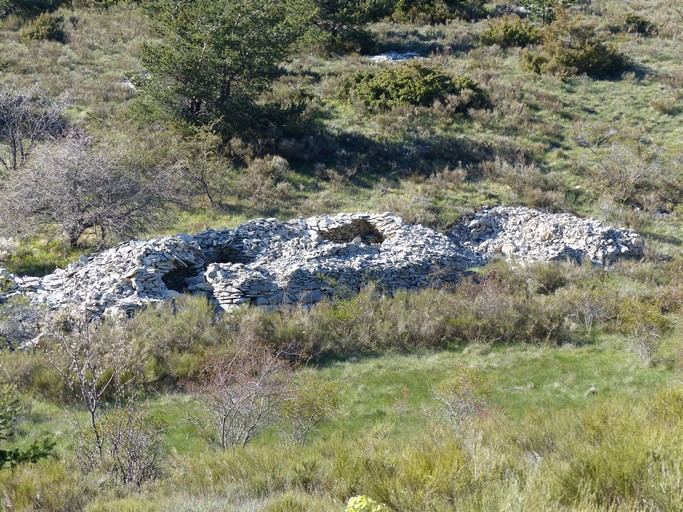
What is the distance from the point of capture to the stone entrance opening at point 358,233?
1551cm

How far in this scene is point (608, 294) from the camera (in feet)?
42.2

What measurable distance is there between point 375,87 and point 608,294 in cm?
1420

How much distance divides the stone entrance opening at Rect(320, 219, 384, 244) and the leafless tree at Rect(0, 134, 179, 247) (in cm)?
514

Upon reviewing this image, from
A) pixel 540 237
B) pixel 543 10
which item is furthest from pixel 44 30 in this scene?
pixel 540 237

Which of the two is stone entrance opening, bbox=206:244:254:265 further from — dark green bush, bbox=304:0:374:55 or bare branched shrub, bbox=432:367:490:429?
dark green bush, bbox=304:0:374:55

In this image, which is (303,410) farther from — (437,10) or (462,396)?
(437,10)

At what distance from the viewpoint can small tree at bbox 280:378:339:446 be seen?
7684mm

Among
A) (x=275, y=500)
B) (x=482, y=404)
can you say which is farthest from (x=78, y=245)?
(x=275, y=500)

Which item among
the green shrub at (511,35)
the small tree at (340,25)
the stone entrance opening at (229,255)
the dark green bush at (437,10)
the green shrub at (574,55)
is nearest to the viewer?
the stone entrance opening at (229,255)

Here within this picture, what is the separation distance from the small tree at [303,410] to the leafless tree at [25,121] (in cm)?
1422

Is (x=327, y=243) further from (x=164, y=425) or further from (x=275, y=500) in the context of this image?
(x=275, y=500)

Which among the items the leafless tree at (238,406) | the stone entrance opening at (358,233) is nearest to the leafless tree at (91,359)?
the leafless tree at (238,406)

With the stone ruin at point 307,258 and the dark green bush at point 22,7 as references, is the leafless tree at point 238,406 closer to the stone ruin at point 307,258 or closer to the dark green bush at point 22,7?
the stone ruin at point 307,258

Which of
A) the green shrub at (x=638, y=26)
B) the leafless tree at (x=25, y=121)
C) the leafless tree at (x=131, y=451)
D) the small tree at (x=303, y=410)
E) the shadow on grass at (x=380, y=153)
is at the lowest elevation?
the small tree at (x=303, y=410)
